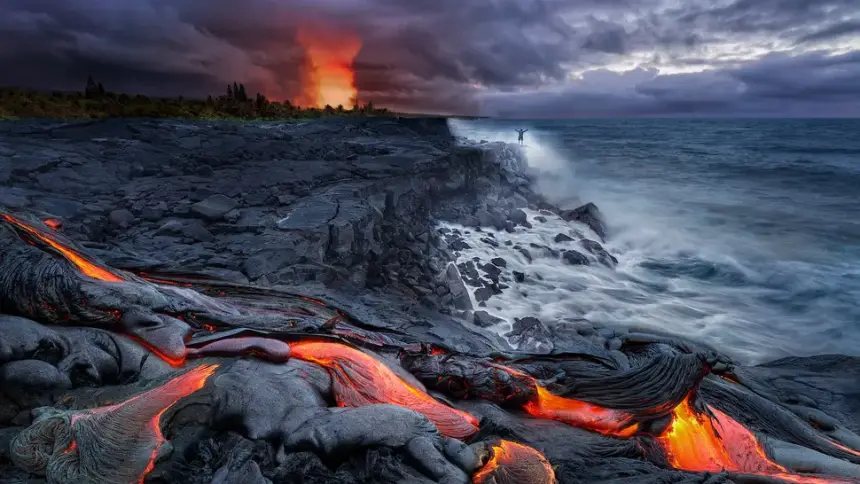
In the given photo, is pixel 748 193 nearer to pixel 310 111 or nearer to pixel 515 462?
pixel 310 111

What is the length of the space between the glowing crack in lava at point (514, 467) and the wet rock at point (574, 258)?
11.2 meters

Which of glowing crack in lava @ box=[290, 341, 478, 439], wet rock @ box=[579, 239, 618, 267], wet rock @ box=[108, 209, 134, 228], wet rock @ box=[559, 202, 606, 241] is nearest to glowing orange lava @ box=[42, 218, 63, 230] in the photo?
wet rock @ box=[108, 209, 134, 228]

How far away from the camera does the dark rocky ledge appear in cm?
299

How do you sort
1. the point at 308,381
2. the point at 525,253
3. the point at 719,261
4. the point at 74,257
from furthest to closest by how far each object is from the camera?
the point at 719,261
the point at 525,253
the point at 74,257
the point at 308,381

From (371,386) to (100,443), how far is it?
1.93 metres

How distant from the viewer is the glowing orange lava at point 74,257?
4.78m

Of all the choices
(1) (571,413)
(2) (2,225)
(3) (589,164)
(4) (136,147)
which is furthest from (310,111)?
(1) (571,413)

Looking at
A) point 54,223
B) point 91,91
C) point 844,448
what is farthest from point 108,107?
point 844,448

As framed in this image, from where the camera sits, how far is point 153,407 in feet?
10.8

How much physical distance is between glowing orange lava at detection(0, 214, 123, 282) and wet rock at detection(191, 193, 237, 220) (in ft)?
12.1

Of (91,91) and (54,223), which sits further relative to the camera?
(91,91)

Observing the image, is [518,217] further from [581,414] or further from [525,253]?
[581,414]

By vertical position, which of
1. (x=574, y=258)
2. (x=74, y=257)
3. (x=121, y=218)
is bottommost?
(x=574, y=258)

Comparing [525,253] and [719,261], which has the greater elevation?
[525,253]
